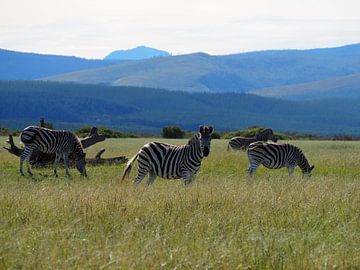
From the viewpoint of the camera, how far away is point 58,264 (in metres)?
7.94

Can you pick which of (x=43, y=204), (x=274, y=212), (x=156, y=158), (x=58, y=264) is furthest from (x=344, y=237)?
(x=156, y=158)

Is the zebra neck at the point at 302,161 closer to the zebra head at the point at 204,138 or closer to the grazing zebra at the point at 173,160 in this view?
the grazing zebra at the point at 173,160

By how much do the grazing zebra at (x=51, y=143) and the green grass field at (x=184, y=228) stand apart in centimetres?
540

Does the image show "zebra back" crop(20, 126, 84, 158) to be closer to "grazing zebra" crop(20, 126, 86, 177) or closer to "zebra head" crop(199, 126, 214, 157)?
"grazing zebra" crop(20, 126, 86, 177)

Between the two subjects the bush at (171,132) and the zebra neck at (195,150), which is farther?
the bush at (171,132)

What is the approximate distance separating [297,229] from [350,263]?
2.12 metres

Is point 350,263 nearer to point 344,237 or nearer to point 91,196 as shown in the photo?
point 344,237

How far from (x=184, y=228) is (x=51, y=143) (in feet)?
36.5

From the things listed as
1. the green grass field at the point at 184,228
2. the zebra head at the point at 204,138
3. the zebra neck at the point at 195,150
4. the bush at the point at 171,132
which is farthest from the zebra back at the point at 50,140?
the bush at the point at 171,132

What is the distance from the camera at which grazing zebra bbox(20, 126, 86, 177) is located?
20.5 metres

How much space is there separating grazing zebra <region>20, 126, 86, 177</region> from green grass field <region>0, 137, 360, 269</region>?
5402 millimetres

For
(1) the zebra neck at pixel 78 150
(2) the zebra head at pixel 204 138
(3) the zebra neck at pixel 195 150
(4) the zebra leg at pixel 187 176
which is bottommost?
(4) the zebra leg at pixel 187 176

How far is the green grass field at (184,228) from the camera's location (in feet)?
26.9

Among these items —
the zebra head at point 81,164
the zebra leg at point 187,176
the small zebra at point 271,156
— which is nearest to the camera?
the zebra leg at point 187,176
